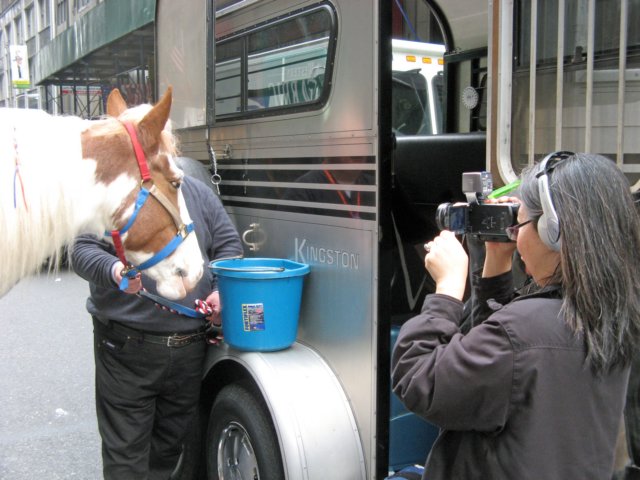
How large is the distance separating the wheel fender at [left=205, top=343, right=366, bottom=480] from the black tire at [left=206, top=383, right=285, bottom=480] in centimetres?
18

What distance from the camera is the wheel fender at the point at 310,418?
238cm

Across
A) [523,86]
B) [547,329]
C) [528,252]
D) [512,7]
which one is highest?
[512,7]

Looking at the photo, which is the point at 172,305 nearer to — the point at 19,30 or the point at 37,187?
the point at 37,187

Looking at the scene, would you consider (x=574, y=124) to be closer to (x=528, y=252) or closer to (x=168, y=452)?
(x=528, y=252)

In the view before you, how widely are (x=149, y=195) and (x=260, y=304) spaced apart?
765 millimetres

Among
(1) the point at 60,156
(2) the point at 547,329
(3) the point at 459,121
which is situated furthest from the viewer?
(3) the point at 459,121

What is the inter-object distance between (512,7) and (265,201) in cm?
138

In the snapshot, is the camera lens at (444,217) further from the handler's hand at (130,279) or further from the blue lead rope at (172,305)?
the blue lead rope at (172,305)

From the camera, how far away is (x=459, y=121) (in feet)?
14.3

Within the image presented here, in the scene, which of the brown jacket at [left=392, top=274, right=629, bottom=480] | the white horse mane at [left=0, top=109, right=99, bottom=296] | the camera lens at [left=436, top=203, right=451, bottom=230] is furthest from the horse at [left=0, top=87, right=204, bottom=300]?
the brown jacket at [left=392, top=274, right=629, bottom=480]

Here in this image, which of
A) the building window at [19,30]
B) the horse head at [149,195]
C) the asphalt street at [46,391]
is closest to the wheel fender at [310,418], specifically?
the horse head at [149,195]

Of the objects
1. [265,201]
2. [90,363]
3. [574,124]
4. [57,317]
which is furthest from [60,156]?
[57,317]

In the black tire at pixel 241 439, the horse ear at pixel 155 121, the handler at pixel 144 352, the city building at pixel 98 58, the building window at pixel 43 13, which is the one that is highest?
the building window at pixel 43 13

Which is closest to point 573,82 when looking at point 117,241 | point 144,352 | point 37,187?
point 117,241
